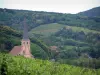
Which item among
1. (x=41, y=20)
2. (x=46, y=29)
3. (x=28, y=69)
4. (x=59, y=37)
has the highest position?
(x=28, y=69)

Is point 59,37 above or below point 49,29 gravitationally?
below

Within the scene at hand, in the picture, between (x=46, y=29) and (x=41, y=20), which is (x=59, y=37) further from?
(x=41, y=20)

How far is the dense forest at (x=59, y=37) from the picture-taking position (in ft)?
214

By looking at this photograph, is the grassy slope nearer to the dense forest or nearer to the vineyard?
the dense forest

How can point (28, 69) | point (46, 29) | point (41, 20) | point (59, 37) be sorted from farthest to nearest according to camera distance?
point (41, 20) → point (46, 29) → point (59, 37) → point (28, 69)

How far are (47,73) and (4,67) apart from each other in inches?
178

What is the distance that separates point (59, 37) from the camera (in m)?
102

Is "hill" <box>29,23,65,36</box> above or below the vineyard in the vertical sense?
below

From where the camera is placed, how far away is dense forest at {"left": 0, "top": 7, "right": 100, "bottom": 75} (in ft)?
214

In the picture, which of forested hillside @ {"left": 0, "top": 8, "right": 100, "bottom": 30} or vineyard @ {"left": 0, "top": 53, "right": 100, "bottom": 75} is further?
forested hillside @ {"left": 0, "top": 8, "right": 100, "bottom": 30}

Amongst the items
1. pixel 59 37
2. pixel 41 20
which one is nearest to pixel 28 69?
pixel 59 37

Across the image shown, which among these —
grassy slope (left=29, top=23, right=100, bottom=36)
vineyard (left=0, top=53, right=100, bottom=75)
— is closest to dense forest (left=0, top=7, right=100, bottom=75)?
grassy slope (left=29, top=23, right=100, bottom=36)

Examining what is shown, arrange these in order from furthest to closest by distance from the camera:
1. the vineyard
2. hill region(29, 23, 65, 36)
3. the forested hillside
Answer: the forested hillside, hill region(29, 23, 65, 36), the vineyard

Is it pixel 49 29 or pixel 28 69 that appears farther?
pixel 49 29
